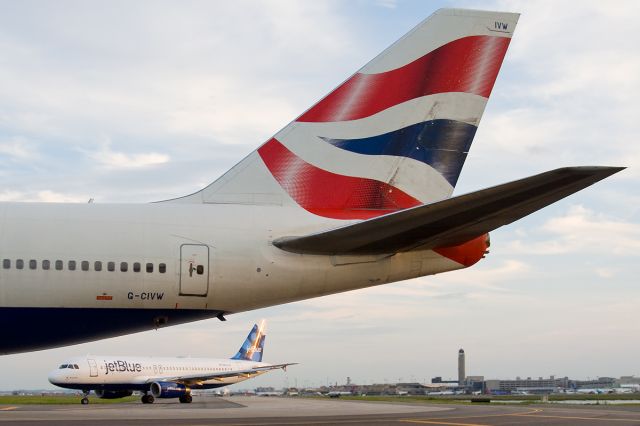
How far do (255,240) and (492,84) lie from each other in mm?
5826

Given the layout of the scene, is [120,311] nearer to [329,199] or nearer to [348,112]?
[329,199]

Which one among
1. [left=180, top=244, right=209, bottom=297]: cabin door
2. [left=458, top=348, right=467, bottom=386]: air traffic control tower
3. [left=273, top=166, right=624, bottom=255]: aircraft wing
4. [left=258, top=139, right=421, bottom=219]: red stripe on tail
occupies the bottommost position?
[left=458, top=348, right=467, bottom=386]: air traffic control tower

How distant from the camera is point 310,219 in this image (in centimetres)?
1385

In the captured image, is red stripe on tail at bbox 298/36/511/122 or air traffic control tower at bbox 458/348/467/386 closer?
red stripe on tail at bbox 298/36/511/122

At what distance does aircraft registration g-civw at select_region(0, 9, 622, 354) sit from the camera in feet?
40.1

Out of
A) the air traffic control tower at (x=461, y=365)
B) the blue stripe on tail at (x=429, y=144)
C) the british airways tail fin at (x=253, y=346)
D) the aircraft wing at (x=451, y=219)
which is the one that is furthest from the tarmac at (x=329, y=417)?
the air traffic control tower at (x=461, y=365)

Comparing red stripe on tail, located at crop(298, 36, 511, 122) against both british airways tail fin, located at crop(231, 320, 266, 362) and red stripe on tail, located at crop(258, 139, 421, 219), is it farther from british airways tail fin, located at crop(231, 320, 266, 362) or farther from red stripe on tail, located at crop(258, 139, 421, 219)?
british airways tail fin, located at crop(231, 320, 266, 362)

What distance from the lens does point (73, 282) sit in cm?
1230

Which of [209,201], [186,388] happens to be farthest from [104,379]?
[209,201]

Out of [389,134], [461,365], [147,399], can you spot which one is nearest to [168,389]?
[147,399]

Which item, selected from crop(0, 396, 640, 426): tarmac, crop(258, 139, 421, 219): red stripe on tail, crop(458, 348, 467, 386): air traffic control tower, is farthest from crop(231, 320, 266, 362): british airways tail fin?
crop(458, 348, 467, 386): air traffic control tower

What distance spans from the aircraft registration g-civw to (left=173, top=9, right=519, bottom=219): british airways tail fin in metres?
0.03

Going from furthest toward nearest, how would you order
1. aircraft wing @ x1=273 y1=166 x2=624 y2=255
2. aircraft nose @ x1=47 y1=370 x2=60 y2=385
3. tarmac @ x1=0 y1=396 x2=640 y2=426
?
aircraft nose @ x1=47 y1=370 x2=60 y2=385
tarmac @ x1=0 y1=396 x2=640 y2=426
aircraft wing @ x1=273 y1=166 x2=624 y2=255

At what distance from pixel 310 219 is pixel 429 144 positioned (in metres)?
2.88
